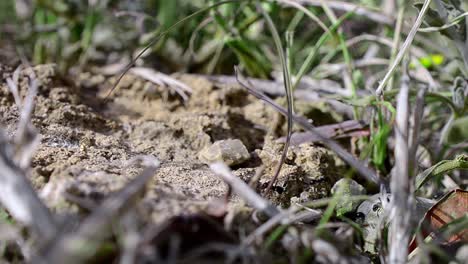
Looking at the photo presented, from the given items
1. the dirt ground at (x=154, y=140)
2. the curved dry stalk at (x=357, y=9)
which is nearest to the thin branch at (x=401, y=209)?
the dirt ground at (x=154, y=140)

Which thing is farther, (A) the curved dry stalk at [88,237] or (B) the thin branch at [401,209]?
(B) the thin branch at [401,209]

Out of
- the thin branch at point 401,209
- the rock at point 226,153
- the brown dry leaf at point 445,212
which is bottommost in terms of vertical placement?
the brown dry leaf at point 445,212

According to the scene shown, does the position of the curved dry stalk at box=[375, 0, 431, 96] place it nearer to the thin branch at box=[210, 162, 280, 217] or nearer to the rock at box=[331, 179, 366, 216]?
the rock at box=[331, 179, 366, 216]

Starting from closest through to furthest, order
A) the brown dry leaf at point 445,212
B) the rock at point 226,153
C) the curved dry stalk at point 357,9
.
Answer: the brown dry leaf at point 445,212
the rock at point 226,153
the curved dry stalk at point 357,9

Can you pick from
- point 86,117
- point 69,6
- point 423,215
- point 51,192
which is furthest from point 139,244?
point 69,6

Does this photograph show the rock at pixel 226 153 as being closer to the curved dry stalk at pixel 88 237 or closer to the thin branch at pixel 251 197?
the thin branch at pixel 251 197

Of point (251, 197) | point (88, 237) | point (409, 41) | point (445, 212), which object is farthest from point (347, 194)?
point (88, 237)

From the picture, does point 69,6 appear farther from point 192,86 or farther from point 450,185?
point 450,185
